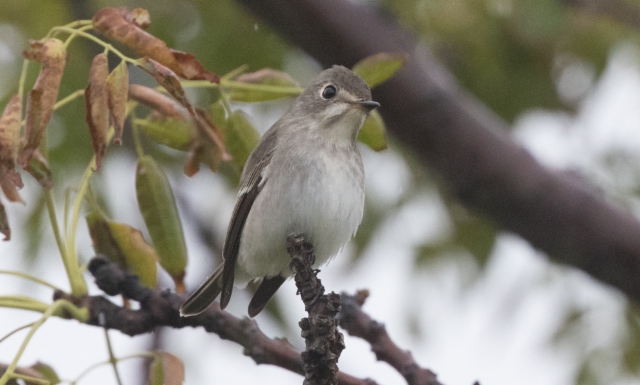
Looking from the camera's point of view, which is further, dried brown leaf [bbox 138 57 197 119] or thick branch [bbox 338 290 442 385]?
thick branch [bbox 338 290 442 385]

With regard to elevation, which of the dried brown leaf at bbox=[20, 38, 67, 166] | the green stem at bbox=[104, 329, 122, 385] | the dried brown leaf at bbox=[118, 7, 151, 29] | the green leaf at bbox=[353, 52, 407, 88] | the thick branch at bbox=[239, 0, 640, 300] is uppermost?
the thick branch at bbox=[239, 0, 640, 300]

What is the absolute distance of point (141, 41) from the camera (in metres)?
2.58

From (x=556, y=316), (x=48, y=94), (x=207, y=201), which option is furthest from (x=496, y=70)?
(x=48, y=94)

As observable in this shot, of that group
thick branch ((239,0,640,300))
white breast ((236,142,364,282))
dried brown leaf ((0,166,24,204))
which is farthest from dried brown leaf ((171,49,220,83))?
thick branch ((239,0,640,300))

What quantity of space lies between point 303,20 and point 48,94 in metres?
2.53

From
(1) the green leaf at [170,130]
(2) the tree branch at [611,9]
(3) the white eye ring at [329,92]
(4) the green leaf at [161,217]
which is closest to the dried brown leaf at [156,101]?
(1) the green leaf at [170,130]

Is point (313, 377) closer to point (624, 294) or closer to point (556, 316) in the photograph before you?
point (624, 294)

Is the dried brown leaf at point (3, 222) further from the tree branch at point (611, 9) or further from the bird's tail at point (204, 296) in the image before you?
the tree branch at point (611, 9)

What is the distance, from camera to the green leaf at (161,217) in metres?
2.96

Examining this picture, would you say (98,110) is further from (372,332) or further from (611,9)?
(611,9)

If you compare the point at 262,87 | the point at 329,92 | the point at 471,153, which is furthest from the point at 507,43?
the point at 262,87

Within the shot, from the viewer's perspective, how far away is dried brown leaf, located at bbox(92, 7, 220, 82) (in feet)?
8.41

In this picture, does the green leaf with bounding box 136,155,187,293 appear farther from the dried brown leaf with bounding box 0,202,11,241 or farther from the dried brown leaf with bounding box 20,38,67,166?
the dried brown leaf with bounding box 20,38,67,166

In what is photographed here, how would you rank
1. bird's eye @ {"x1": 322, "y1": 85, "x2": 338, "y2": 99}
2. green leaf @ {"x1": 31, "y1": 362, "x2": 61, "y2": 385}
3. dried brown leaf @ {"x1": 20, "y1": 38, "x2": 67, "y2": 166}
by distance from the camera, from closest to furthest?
dried brown leaf @ {"x1": 20, "y1": 38, "x2": 67, "y2": 166}
green leaf @ {"x1": 31, "y1": 362, "x2": 61, "y2": 385}
bird's eye @ {"x1": 322, "y1": 85, "x2": 338, "y2": 99}
